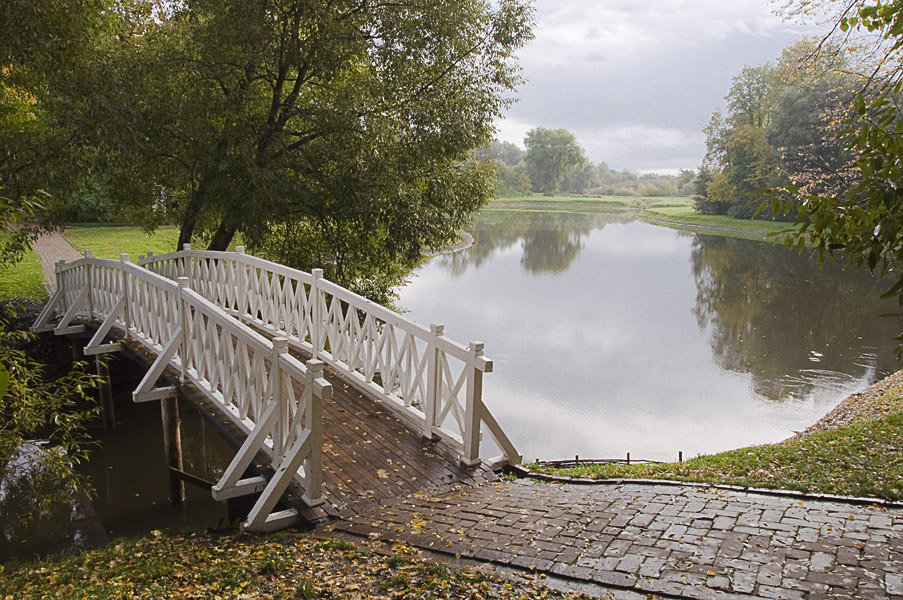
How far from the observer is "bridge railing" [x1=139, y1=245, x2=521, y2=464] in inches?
282

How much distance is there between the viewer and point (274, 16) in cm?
1461

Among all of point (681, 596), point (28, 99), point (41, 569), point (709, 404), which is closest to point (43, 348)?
point (28, 99)

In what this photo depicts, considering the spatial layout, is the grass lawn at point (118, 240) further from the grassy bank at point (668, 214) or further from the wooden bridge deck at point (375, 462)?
the wooden bridge deck at point (375, 462)

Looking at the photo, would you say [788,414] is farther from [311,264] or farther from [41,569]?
[41,569]

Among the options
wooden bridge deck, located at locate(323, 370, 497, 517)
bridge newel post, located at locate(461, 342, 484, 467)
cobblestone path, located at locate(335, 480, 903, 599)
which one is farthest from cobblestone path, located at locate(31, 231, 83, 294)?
cobblestone path, located at locate(335, 480, 903, 599)

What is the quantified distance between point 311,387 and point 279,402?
2.16 ft

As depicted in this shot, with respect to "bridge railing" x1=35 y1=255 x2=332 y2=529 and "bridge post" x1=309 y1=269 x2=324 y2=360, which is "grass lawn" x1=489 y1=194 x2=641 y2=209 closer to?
"bridge railing" x1=35 y1=255 x2=332 y2=529

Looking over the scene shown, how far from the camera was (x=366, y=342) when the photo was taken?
8922 mm

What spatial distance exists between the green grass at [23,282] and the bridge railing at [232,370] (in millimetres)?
5147

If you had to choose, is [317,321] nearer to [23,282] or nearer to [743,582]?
[743,582]

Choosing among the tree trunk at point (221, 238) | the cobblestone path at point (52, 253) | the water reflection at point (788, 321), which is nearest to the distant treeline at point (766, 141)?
the water reflection at point (788, 321)

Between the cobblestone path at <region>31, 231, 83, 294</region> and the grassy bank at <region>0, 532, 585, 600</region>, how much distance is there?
1531cm

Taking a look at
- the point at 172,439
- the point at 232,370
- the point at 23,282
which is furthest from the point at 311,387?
the point at 23,282

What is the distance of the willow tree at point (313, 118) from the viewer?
45.5 ft
